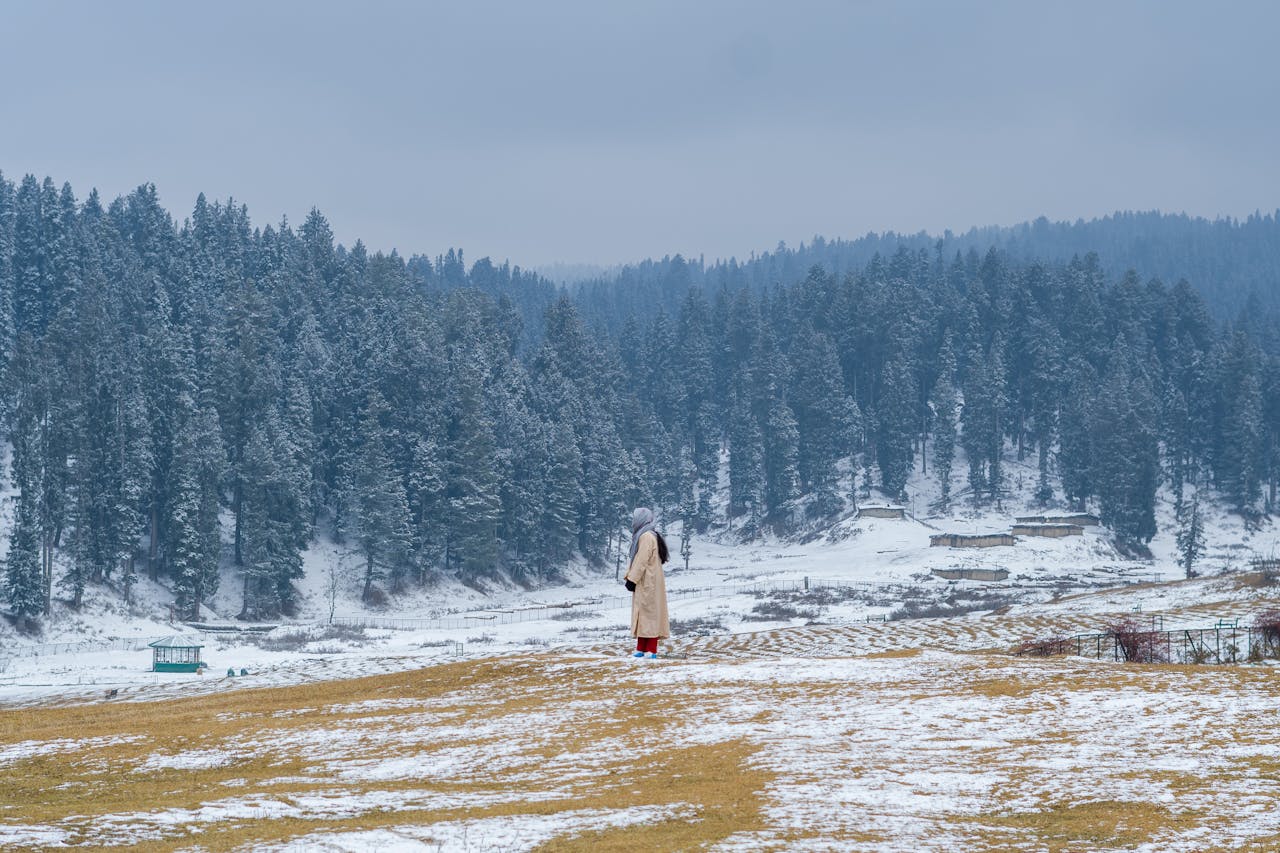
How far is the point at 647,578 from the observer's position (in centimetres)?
2262

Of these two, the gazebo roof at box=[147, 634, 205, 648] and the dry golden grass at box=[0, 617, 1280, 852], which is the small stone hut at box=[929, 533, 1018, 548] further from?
the dry golden grass at box=[0, 617, 1280, 852]

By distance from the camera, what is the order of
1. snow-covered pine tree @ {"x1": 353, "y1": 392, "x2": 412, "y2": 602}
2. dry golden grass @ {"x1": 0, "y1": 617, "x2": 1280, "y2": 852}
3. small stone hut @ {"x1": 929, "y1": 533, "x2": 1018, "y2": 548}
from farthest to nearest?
small stone hut @ {"x1": 929, "y1": 533, "x2": 1018, "y2": 548}
snow-covered pine tree @ {"x1": 353, "y1": 392, "x2": 412, "y2": 602}
dry golden grass @ {"x1": 0, "y1": 617, "x2": 1280, "y2": 852}

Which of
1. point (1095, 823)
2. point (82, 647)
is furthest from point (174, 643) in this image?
point (1095, 823)

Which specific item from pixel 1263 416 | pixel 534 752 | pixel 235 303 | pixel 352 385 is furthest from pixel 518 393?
pixel 534 752

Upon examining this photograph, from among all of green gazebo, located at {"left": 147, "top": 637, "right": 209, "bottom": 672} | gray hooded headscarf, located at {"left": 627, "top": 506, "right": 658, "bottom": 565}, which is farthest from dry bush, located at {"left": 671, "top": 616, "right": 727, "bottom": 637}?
gray hooded headscarf, located at {"left": 627, "top": 506, "right": 658, "bottom": 565}

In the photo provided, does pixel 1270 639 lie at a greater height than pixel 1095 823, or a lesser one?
lesser

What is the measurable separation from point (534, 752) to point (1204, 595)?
4261 centimetres

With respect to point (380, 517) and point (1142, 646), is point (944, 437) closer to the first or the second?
point (380, 517)

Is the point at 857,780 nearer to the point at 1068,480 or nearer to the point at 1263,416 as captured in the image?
the point at 1068,480

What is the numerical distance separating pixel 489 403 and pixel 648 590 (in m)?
90.3

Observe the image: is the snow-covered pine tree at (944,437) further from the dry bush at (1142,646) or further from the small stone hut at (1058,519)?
the dry bush at (1142,646)

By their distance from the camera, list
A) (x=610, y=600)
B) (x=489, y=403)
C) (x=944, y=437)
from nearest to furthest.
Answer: (x=610, y=600) < (x=489, y=403) < (x=944, y=437)

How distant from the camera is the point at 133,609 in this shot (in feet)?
251

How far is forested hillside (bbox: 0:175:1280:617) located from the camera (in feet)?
270
